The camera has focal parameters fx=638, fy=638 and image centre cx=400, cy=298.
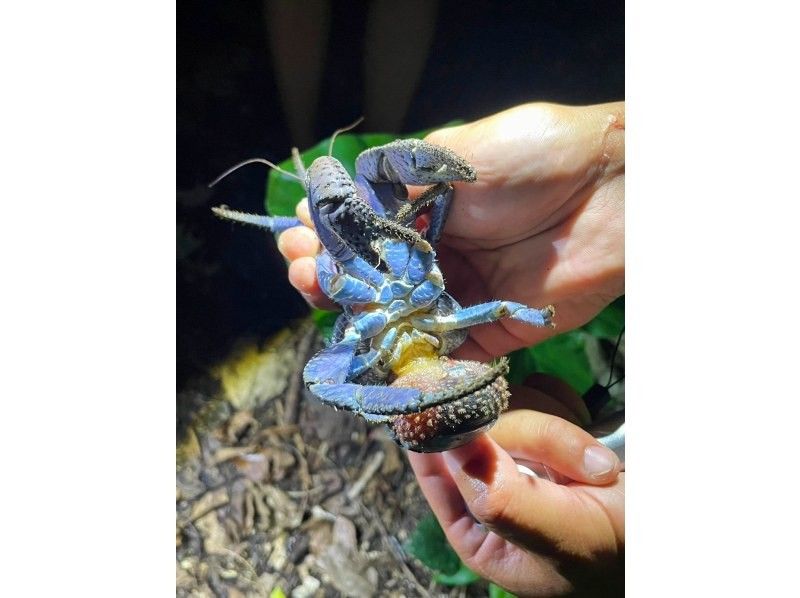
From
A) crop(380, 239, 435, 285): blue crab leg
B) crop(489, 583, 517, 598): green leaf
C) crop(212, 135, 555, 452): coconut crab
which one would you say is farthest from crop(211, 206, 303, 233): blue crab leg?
crop(489, 583, 517, 598): green leaf

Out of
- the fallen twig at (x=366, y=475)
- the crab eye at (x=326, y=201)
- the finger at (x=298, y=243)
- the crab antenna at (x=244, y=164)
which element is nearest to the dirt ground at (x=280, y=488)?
the fallen twig at (x=366, y=475)

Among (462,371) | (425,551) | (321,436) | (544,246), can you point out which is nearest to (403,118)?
(544,246)

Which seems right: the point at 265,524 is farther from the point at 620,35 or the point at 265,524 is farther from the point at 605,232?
the point at 620,35

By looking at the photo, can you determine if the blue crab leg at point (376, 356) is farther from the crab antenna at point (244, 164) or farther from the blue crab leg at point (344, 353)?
the crab antenna at point (244, 164)

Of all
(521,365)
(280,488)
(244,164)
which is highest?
(244,164)

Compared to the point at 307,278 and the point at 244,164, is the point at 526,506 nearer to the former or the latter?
the point at 307,278

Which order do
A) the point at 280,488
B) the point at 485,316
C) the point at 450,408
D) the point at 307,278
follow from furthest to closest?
the point at 280,488 < the point at 307,278 < the point at 485,316 < the point at 450,408

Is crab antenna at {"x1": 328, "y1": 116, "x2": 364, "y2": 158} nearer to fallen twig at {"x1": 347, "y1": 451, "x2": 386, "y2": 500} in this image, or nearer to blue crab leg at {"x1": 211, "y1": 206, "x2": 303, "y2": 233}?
blue crab leg at {"x1": 211, "y1": 206, "x2": 303, "y2": 233}

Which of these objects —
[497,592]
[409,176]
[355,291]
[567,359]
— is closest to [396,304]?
[355,291]
